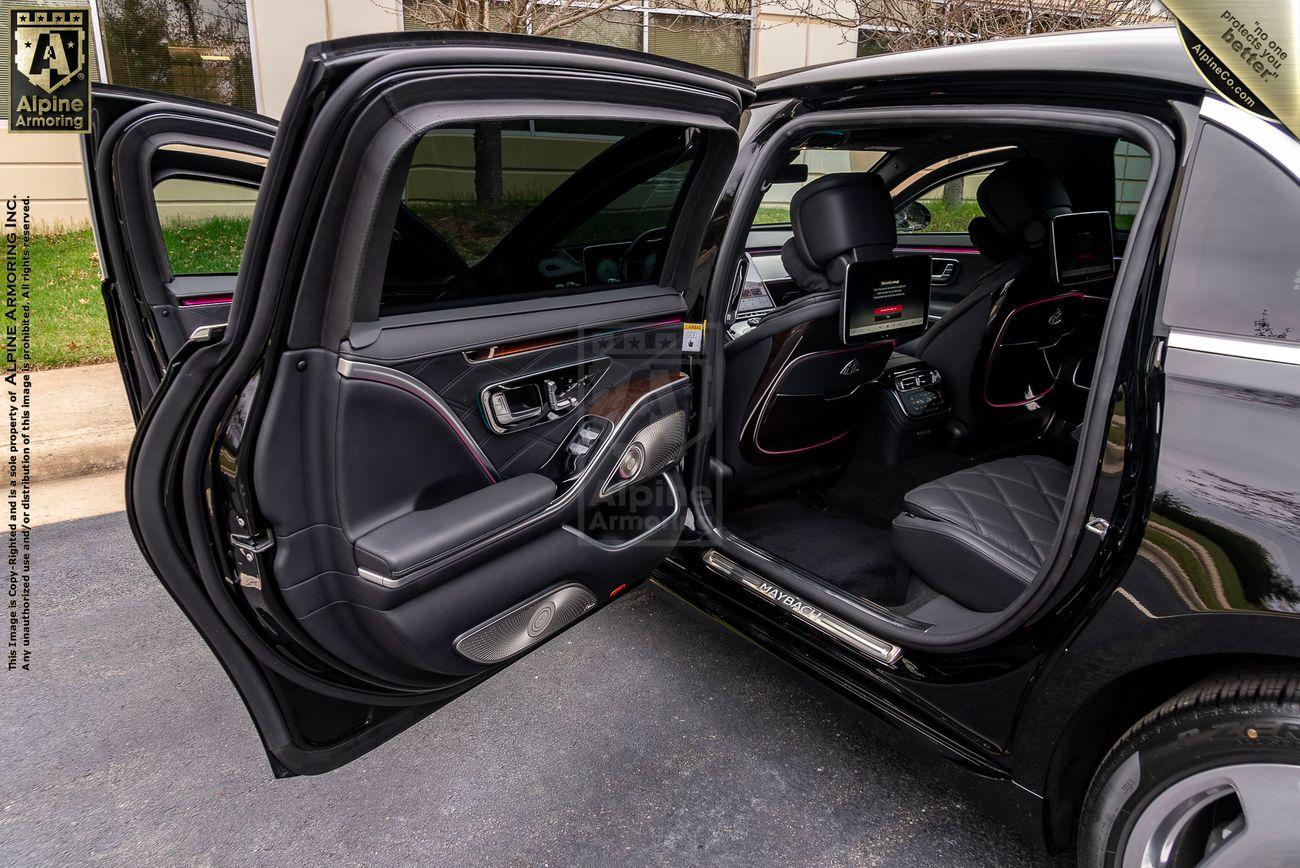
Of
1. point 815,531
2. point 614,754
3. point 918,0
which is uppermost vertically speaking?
point 918,0

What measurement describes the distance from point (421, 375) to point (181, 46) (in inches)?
322

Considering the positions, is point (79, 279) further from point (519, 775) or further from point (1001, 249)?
point (1001, 249)

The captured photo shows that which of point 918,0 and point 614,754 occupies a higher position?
point 918,0

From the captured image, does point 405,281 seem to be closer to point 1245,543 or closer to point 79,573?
point 1245,543

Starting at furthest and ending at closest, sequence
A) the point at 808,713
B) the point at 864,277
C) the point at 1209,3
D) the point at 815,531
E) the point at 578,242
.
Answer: the point at 815,531 < the point at 864,277 < the point at 808,713 < the point at 578,242 < the point at 1209,3

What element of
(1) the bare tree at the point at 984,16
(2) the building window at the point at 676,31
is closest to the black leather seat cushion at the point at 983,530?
(1) the bare tree at the point at 984,16

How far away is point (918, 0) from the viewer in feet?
24.8

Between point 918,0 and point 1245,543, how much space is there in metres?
7.89

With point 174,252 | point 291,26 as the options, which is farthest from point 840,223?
point 291,26

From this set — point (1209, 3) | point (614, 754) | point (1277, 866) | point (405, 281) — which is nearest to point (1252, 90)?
point (1209, 3)

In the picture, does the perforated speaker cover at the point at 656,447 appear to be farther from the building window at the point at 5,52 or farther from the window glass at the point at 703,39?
the window glass at the point at 703,39

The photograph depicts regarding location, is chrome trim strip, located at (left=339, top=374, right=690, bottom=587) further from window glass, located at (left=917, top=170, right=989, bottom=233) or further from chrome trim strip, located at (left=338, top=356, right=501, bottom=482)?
window glass, located at (left=917, top=170, right=989, bottom=233)

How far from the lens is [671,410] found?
2133 millimetres

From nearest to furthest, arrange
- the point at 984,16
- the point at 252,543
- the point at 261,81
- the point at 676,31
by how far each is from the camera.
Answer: the point at 252,543, the point at 984,16, the point at 261,81, the point at 676,31
